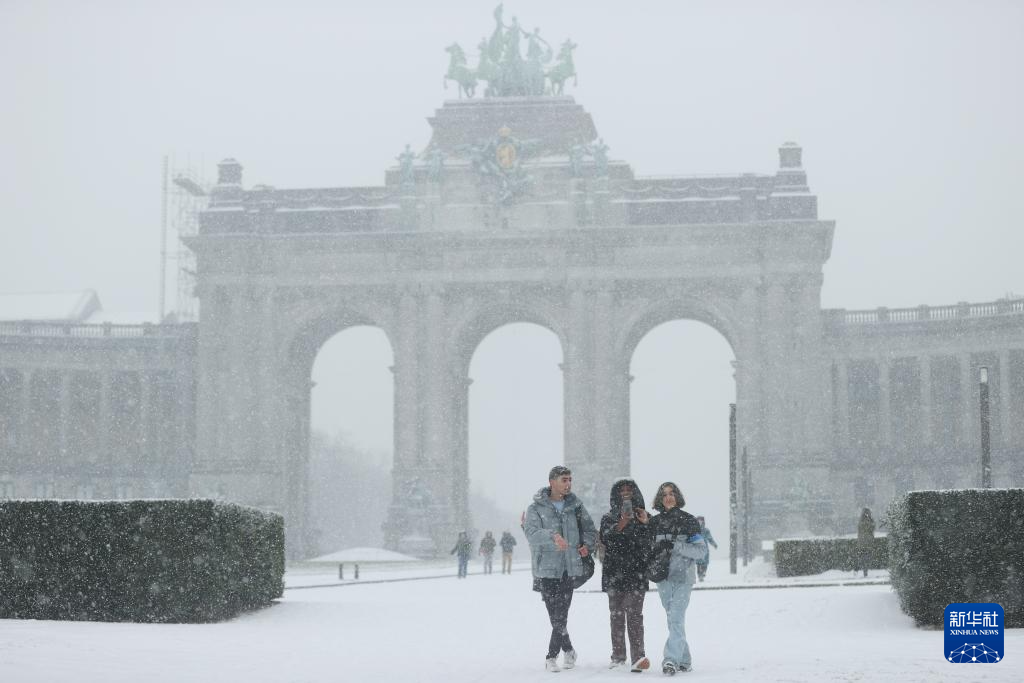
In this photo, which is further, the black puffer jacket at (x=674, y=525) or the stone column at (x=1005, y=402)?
the stone column at (x=1005, y=402)

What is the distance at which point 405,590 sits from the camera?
3978cm

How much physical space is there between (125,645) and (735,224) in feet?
215

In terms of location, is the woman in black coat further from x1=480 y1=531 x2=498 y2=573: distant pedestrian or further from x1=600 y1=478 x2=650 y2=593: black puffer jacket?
x1=480 y1=531 x2=498 y2=573: distant pedestrian

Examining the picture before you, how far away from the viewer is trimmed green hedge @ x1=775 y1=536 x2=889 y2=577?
39094 mm

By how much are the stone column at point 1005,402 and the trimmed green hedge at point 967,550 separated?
67574 mm

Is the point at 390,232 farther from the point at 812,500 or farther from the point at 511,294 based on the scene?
the point at 812,500

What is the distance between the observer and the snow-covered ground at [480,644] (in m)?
17.7

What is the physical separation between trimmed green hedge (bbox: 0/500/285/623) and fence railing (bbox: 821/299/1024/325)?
2675 inches

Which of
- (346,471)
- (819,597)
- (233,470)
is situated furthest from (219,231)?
(346,471)

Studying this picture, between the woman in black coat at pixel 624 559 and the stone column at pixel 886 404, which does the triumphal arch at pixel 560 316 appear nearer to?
the stone column at pixel 886 404

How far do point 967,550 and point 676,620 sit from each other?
556 cm

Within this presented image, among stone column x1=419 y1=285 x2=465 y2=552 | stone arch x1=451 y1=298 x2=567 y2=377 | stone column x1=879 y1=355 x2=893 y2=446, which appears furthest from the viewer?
stone column x1=879 y1=355 x2=893 y2=446

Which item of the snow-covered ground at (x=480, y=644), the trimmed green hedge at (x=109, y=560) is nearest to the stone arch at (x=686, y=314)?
the snow-covered ground at (x=480, y=644)

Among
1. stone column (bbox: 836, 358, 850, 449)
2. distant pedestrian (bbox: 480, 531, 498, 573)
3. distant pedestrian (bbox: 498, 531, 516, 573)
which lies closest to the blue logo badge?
distant pedestrian (bbox: 498, 531, 516, 573)
